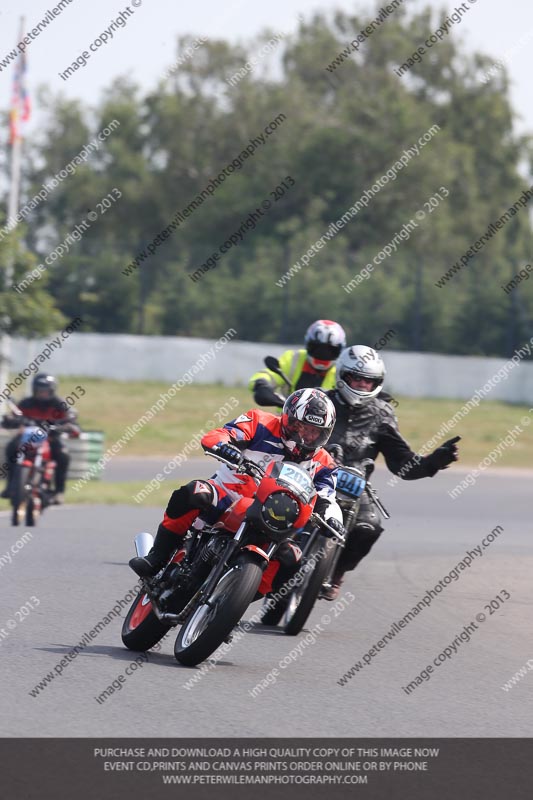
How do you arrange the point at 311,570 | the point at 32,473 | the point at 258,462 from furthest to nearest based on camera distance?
the point at 32,473 → the point at 311,570 → the point at 258,462

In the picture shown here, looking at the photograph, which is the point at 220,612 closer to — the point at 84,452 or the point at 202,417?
the point at 84,452

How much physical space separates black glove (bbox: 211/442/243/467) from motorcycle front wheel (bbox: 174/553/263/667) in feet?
1.58

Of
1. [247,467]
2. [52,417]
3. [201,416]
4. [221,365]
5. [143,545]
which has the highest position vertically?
[247,467]

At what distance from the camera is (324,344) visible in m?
11.2

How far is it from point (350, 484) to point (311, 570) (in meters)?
0.58

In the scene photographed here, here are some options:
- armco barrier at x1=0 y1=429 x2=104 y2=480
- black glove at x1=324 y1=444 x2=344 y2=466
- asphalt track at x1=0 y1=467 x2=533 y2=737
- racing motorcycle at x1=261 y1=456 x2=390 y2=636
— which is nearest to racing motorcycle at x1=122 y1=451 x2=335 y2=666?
asphalt track at x1=0 y1=467 x2=533 y2=737

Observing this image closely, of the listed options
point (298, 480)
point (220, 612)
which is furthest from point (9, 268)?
point (220, 612)

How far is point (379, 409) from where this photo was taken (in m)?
9.95

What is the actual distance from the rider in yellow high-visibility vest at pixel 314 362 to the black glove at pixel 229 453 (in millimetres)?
3634

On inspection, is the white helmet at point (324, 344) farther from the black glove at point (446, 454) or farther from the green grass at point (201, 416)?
the green grass at point (201, 416)

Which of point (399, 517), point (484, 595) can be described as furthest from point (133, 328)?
point (484, 595)

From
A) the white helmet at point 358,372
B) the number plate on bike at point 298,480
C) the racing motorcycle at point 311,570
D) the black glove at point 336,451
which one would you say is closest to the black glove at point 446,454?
A: the racing motorcycle at point 311,570

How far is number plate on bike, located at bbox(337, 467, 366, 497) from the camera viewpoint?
342 inches

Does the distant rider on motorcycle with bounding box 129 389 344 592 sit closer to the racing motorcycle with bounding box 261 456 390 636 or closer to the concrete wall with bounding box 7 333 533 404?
the racing motorcycle with bounding box 261 456 390 636
